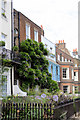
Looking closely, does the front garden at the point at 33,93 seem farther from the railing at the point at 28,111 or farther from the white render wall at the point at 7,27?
the white render wall at the point at 7,27

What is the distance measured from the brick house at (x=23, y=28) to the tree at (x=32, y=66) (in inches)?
24.8

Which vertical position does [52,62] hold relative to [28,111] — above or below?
above

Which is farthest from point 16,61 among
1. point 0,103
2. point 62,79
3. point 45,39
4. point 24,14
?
point 62,79

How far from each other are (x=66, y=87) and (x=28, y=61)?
15300mm

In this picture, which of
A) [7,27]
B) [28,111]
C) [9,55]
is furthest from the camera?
[7,27]

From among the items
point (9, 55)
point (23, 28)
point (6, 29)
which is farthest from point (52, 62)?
point (9, 55)

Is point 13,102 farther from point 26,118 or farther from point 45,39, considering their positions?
point 45,39

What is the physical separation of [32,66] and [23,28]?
319 cm

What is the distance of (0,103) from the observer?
8.56 m

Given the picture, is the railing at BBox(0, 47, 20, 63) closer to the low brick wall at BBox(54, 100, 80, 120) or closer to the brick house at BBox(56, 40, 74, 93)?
the low brick wall at BBox(54, 100, 80, 120)

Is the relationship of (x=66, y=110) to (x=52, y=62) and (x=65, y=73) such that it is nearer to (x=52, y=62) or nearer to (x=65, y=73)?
(x=52, y=62)

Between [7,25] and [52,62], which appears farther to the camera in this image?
[52,62]

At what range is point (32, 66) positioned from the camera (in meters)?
18.1

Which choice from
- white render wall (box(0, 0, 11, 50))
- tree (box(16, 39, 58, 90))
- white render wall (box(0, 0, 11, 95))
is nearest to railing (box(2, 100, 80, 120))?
white render wall (box(0, 0, 11, 95))
